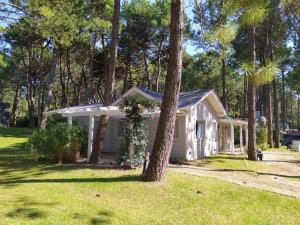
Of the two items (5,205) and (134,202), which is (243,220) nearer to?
(134,202)

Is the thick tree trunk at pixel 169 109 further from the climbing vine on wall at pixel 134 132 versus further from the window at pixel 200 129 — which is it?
the window at pixel 200 129

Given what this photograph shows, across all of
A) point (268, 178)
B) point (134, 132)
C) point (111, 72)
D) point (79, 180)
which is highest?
point (111, 72)

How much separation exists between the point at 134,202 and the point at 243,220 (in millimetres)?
2698

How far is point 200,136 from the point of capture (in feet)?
67.2

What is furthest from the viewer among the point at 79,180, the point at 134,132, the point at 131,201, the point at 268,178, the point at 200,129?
the point at 200,129

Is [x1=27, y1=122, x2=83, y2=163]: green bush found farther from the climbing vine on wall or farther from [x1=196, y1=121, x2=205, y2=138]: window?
[x1=196, y1=121, x2=205, y2=138]: window

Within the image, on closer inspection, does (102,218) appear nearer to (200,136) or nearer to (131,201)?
(131,201)

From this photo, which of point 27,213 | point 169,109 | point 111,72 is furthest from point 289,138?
point 27,213

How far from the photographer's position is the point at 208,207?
334 inches

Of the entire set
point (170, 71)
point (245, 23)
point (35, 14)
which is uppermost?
point (35, 14)

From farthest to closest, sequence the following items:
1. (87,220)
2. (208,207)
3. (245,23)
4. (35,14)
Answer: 1. (35,14)
2. (245,23)
3. (208,207)
4. (87,220)

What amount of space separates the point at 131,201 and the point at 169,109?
319cm

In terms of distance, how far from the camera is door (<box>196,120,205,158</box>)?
1997 centimetres

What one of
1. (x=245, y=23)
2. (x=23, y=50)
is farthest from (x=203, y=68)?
(x=245, y=23)
